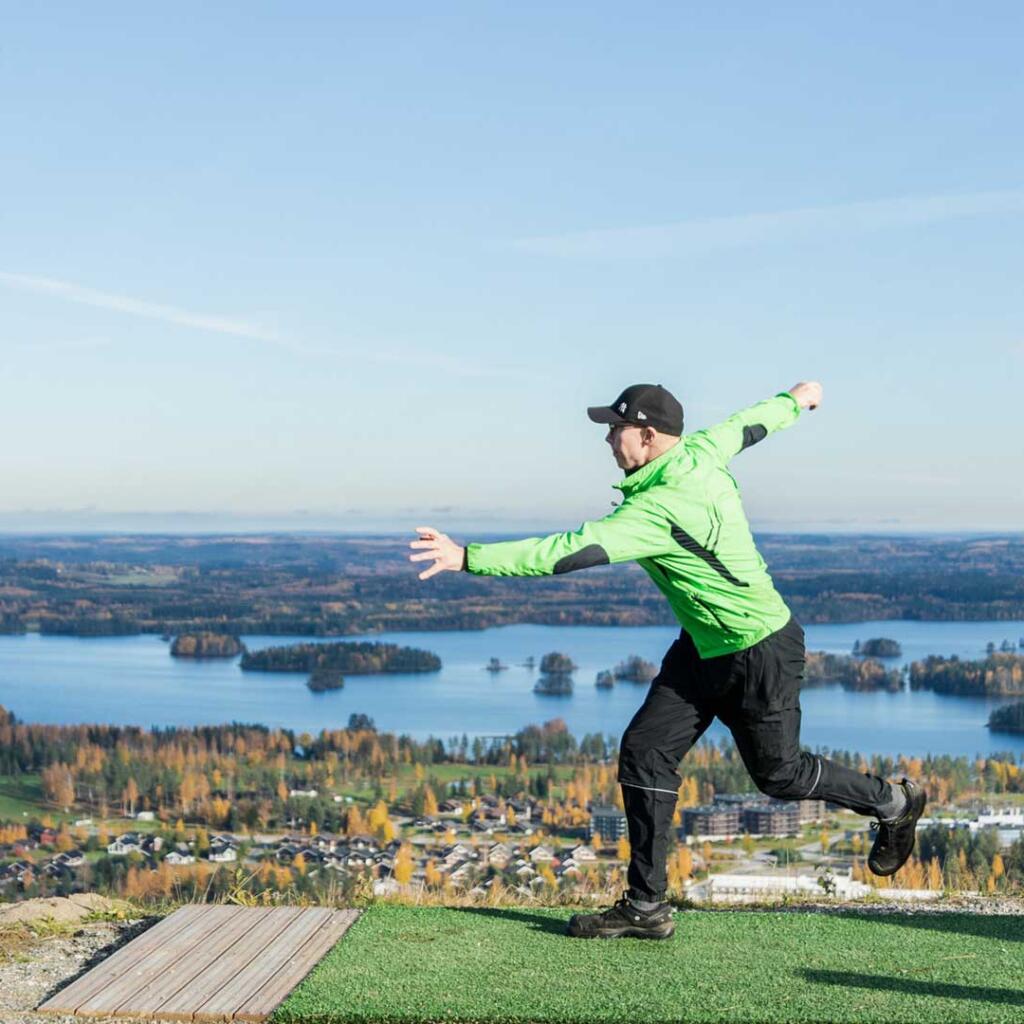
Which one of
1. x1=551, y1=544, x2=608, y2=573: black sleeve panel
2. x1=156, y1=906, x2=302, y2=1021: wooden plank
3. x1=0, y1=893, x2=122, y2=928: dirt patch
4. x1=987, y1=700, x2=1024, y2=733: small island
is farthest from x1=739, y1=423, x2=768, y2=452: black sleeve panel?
x1=987, y1=700, x2=1024, y2=733: small island

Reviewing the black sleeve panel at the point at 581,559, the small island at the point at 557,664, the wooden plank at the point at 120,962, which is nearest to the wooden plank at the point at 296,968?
the wooden plank at the point at 120,962

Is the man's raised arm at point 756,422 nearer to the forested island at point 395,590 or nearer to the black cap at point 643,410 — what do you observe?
the black cap at point 643,410

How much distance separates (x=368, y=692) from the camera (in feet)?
229

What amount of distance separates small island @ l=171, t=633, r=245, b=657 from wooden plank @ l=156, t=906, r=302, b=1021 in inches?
3056

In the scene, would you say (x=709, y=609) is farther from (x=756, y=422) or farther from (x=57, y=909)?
(x=57, y=909)

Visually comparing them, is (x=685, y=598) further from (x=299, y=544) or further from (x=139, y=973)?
(x=299, y=544)

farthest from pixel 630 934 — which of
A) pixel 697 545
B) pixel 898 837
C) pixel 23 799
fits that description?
pixel 23 799

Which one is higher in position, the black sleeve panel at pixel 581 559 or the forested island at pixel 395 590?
the black sleeve panel at pixel 581 559

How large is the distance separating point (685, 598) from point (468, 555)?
823 millimetres

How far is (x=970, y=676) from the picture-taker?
211ft

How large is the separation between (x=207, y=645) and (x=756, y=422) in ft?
260

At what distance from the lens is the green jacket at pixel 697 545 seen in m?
4.38

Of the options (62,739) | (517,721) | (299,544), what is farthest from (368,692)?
(299,544)

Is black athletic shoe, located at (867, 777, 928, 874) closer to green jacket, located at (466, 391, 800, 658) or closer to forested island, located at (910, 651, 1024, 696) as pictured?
green jacket, located at (466, 391, 800, 658)
